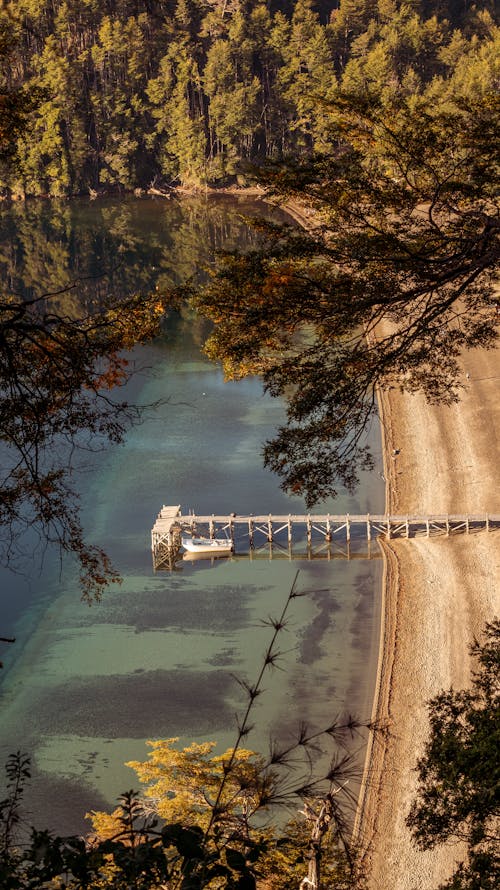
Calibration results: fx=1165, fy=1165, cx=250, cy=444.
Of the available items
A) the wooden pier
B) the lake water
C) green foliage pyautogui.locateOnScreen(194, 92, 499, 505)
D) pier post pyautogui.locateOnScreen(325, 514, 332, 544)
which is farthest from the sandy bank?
green foliage pyautogui.locateOnScreen(194, 92, 499, 505)

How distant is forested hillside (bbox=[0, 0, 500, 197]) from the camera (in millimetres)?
110938

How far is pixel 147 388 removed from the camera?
5831 centimetres

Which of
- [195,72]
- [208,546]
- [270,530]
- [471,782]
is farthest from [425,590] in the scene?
[195,72]

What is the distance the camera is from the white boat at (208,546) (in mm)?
39875

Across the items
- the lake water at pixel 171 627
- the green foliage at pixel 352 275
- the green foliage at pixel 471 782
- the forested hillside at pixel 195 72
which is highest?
the forested hillside at pixel 195 72

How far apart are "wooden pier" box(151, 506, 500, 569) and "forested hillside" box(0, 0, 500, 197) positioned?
238 feet

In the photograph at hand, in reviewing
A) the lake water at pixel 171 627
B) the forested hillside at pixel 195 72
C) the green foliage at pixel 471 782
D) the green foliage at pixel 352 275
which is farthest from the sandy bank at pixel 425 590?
the forested hillside at pixel 195 72

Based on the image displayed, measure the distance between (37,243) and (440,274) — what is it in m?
81.8

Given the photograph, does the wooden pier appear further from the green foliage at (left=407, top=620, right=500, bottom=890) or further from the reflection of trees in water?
the reflection of trees in water

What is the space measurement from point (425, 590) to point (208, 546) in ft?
27.1

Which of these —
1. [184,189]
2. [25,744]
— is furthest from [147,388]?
[184,189]

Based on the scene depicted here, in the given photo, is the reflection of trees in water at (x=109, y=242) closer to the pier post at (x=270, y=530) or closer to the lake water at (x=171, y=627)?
the lake water at (x=171, y=627)

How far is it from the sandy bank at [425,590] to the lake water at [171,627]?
1.06 metres

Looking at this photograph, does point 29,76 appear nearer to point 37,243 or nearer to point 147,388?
point 37,243
